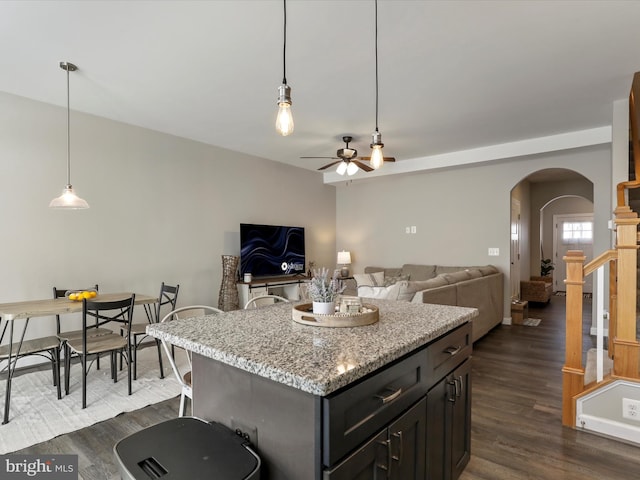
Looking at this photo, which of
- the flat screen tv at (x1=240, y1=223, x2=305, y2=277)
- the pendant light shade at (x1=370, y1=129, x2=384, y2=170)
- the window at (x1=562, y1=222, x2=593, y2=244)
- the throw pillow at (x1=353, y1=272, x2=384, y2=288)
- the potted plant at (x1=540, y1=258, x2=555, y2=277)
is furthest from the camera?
the window at (x1=562, y1=222, x2=593, y2=244)

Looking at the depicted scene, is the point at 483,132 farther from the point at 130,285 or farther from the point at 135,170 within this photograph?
the point at 130,285

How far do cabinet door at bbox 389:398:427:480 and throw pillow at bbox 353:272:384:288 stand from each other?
458 centimetres

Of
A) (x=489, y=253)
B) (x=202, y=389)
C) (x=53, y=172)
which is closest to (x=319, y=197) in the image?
(x=489, y=253)

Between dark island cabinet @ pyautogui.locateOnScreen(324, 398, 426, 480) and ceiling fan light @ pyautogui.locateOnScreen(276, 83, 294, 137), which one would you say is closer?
dark island cabinet @ pyautogui.locateOnScreen(324, 398, 426, 480)

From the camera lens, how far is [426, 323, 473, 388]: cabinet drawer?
151 centimetres

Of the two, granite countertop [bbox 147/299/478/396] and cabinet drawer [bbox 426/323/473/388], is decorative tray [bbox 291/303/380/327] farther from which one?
cabinet drawer [bbox 426/323/473/388]

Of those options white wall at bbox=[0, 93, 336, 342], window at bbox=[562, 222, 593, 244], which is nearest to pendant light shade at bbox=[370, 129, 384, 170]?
white wall at bbox=[0, 93, 336, 342]

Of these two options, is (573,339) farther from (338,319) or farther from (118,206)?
(118,206)

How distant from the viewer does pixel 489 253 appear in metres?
5.80

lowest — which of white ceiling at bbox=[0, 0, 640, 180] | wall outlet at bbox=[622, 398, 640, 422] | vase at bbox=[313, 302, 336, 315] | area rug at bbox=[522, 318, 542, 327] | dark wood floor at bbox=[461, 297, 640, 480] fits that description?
area rug at bbox=[522, 318, 542, 327]

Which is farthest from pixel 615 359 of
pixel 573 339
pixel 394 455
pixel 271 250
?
pixel 271 250

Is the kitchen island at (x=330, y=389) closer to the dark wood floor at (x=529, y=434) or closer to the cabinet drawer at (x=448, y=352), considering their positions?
the cabinet drawer at (x=448, y=352)

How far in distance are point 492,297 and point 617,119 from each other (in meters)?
2.58

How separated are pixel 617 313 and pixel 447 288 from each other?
1.46 m
